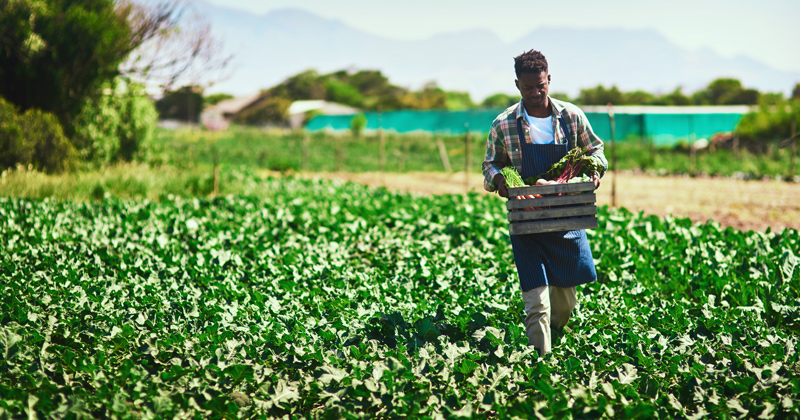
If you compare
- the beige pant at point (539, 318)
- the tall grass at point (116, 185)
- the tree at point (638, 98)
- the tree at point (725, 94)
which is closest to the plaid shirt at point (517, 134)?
the beige pant at point (539, 318)

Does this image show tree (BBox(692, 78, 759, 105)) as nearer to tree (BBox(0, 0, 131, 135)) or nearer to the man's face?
tree (BBox(0, 0, 131, 135))

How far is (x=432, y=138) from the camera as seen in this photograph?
→ 1225 inches

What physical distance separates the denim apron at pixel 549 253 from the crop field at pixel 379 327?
34 centimetres

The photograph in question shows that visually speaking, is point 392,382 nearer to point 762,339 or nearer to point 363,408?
point 363,408

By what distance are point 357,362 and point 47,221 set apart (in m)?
5.28

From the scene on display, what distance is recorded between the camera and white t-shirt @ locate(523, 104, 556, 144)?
3.55 meters

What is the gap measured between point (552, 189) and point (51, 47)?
1277 centimetres

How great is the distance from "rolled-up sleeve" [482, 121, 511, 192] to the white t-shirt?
177 millimetres

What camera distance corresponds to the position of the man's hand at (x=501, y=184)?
342cm

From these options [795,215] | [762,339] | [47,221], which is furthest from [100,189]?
[795,215]

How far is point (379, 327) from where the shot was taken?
3.87 m

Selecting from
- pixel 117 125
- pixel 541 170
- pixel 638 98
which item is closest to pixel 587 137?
pixel 541 170

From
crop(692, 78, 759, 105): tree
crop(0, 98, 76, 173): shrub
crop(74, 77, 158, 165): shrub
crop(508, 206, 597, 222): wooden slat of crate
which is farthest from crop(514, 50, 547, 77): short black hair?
crop(692, 78, 759, 105): tree

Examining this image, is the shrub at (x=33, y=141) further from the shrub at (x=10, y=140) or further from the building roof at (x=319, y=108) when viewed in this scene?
the building roof at (x=319, y=108)
